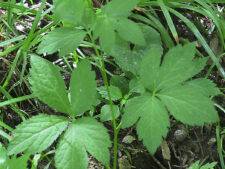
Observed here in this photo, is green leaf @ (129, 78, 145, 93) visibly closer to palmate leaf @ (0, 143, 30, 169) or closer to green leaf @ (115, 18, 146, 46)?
green leaf @ (115, 18, 146, 46)

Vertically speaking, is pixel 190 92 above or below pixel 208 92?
above

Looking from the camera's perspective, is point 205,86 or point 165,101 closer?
point 165,101

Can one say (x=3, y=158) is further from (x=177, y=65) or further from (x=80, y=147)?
(x=177, y=65)

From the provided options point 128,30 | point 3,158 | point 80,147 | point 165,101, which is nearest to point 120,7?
point 128,30

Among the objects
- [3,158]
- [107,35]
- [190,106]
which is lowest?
[3,158]

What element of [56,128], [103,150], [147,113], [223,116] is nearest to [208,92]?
[223,116]

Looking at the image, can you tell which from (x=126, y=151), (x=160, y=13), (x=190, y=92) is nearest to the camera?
(x=190, y=92)

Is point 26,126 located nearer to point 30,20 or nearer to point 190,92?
point 190,92
